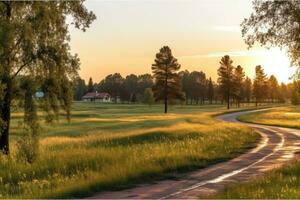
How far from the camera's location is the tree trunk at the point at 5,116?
65.8 feet

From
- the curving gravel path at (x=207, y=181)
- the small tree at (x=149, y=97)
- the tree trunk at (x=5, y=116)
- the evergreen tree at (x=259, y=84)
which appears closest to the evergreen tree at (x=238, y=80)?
the evergreen tree at (x=259, y=84)

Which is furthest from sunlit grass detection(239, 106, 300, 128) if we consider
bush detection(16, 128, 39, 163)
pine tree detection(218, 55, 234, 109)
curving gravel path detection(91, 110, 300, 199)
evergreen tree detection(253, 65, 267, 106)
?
evergreen tree detection(253, 65, 267, 106)

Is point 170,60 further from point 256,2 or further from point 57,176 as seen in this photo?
point 57,176

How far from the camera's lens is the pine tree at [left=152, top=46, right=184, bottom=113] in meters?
91.8

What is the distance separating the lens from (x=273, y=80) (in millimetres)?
188000

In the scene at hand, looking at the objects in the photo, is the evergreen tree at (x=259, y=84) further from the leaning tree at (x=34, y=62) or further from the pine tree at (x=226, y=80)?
the leaning tree at (x=34, y=62)

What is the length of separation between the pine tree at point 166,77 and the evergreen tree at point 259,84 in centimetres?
5570

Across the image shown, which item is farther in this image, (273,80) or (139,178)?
(273,80)

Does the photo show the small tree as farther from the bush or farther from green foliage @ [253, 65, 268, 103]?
the bush

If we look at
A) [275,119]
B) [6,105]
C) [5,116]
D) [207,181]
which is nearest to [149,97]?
[275,119]

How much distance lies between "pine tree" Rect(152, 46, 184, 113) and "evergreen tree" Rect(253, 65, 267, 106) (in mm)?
55697

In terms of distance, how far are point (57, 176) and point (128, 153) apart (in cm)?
547

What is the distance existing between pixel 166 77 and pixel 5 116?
72.2 m

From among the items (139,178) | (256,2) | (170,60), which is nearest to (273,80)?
(170,60)
